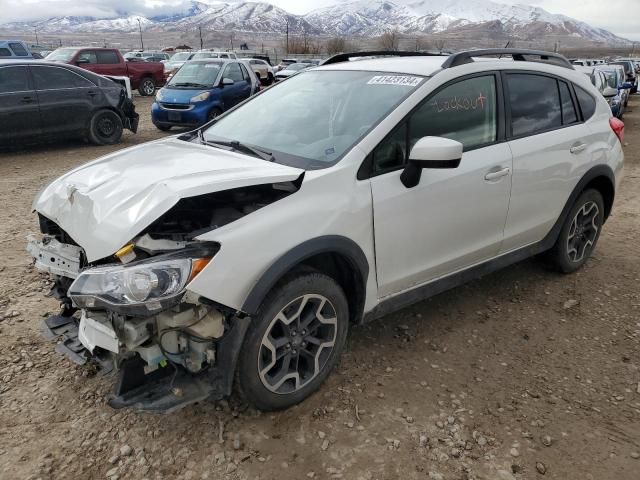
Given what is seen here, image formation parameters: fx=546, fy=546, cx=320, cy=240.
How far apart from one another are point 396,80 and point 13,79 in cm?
803

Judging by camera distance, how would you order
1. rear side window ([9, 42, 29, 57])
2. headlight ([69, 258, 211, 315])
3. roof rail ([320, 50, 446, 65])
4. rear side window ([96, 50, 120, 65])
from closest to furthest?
headlight ([69, 258, 211, 315])
roof rail ([320, 50, 446, 65])
rear side window ([96, 50, 120, 65])
rear side window ([9, 42, 29, 57])

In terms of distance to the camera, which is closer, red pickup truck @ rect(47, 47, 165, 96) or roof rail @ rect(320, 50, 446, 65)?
roof rail @ rect(320, 50, 446, 65)

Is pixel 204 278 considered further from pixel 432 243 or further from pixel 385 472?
pixel 432 243

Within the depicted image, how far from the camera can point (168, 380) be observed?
253 centimetres

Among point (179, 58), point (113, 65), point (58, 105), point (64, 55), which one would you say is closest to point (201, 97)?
point (58, 105)

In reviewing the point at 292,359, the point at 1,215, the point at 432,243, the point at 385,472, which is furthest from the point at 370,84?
the point at 1,215

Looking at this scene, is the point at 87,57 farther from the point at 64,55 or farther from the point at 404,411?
the point at 404,411

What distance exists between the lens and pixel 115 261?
245cm

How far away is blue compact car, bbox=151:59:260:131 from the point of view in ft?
38.0

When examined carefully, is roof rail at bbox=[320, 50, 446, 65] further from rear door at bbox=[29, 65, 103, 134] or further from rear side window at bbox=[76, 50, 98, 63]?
rear side window at bbox=[76, 50, 98, 63]

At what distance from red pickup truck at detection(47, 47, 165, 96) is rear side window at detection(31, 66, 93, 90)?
6.10 metres

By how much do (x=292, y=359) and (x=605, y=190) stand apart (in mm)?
3262

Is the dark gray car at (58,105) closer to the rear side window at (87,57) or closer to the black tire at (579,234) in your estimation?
the rear side window at (87,57)

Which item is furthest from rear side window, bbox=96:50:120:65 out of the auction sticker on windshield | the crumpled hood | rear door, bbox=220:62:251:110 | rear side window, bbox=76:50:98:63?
the auction sticker on windshield
